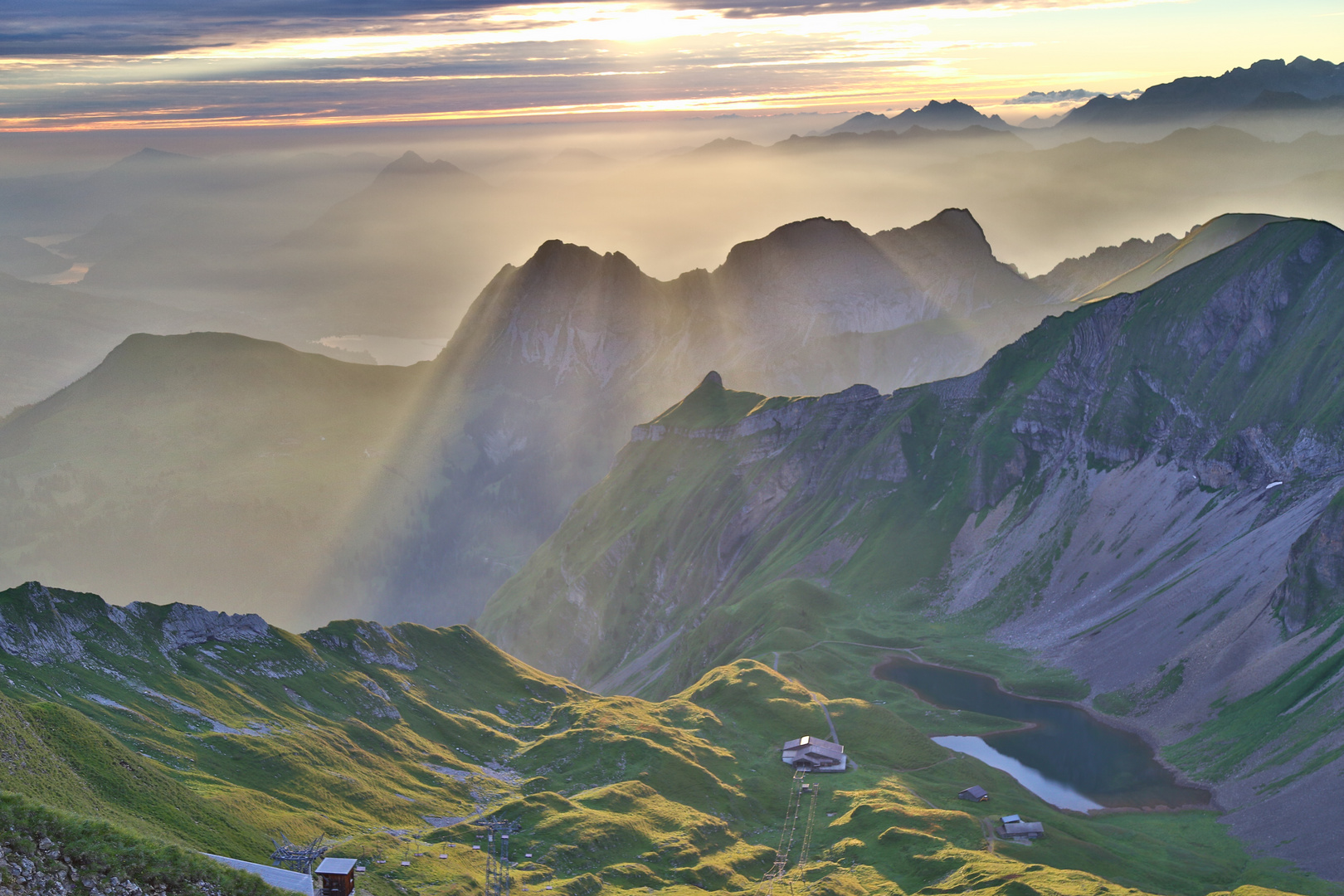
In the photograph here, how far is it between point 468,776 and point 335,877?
6880cm

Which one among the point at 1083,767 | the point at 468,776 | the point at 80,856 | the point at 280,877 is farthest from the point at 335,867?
the point at 1083,767

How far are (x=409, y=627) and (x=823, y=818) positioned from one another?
8554 cm

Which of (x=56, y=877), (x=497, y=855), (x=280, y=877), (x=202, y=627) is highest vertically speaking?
(x=56, y=877)

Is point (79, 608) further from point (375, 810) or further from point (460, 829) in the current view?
point (460, 829)

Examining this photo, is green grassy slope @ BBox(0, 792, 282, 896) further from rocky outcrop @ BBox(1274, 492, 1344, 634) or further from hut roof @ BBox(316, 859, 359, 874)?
rocky outcrop @ BBox(1274, 492, 1344, 634)

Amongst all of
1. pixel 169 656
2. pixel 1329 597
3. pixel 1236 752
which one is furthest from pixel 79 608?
pixel 1329 597

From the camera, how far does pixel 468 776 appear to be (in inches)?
5571

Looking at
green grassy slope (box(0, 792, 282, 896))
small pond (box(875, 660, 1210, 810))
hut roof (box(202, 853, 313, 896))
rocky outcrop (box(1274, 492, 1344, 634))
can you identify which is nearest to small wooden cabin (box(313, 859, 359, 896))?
hut roof (box(202, 853, 313, 896))

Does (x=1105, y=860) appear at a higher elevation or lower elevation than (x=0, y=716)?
lower

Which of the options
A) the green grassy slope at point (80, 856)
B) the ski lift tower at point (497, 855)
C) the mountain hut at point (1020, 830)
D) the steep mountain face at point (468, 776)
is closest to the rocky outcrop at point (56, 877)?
the green grassy slope at point (80, 856)

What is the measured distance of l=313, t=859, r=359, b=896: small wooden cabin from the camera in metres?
73.8

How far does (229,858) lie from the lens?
76375mm

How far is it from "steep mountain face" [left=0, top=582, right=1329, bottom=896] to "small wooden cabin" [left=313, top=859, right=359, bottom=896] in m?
11.4

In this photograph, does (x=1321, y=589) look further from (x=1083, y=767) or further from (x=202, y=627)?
(x=202, y=627)
